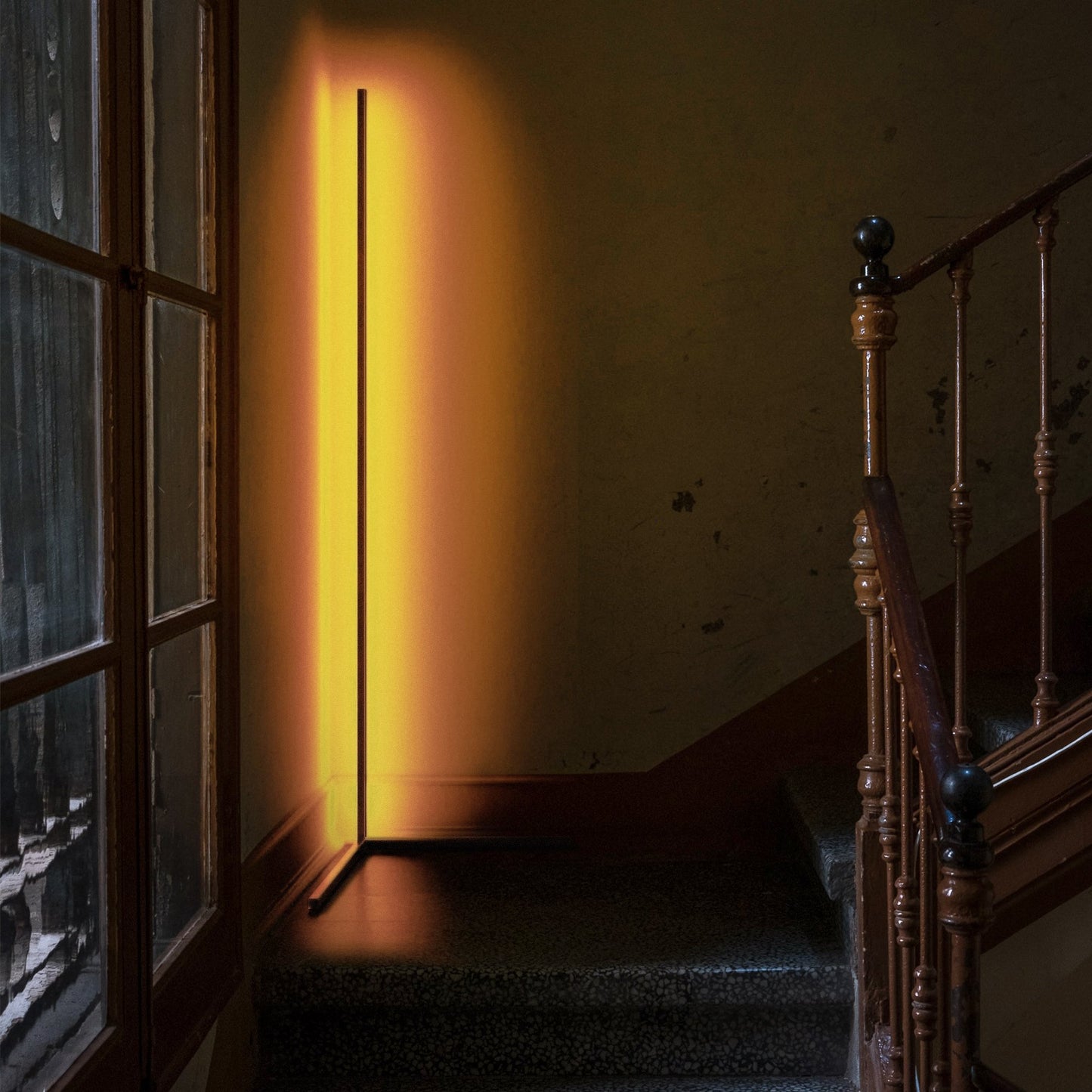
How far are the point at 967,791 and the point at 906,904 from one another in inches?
17.3

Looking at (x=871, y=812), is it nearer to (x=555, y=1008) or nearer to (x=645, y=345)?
(x=555, y=1008)

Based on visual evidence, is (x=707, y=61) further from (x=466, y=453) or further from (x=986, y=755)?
(x=986, y=755)

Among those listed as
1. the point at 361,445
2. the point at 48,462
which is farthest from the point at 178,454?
the point at 361,445

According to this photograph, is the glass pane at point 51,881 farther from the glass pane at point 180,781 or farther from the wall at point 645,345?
the wall at point 645,345

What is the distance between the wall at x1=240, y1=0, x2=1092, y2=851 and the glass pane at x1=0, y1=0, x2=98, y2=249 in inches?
53.3

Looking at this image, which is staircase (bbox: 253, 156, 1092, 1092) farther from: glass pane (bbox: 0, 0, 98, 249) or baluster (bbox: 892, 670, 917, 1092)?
glass pane (bbox: 0, 0, 98, 249)

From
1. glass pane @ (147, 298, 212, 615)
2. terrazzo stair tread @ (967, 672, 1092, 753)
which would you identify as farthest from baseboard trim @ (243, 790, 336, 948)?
terrazzo stair tread @ (967, 672, 1092, 753)

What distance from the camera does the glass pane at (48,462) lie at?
4.48 feet

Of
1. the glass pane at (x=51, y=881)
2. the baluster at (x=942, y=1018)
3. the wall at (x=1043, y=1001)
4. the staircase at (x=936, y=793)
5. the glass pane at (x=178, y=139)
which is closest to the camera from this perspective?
the glass pane at (x=51, y=881)

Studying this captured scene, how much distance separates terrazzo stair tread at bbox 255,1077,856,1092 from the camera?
7.18 ft

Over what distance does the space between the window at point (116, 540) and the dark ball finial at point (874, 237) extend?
110cm

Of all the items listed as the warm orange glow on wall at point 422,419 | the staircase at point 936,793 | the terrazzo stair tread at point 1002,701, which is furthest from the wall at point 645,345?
the staircase at point 936,793

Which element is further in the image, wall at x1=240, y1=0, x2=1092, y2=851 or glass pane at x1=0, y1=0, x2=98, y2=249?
wall at x1=240, y1=0, x2=1092, y2=851

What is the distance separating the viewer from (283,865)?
2574mm
